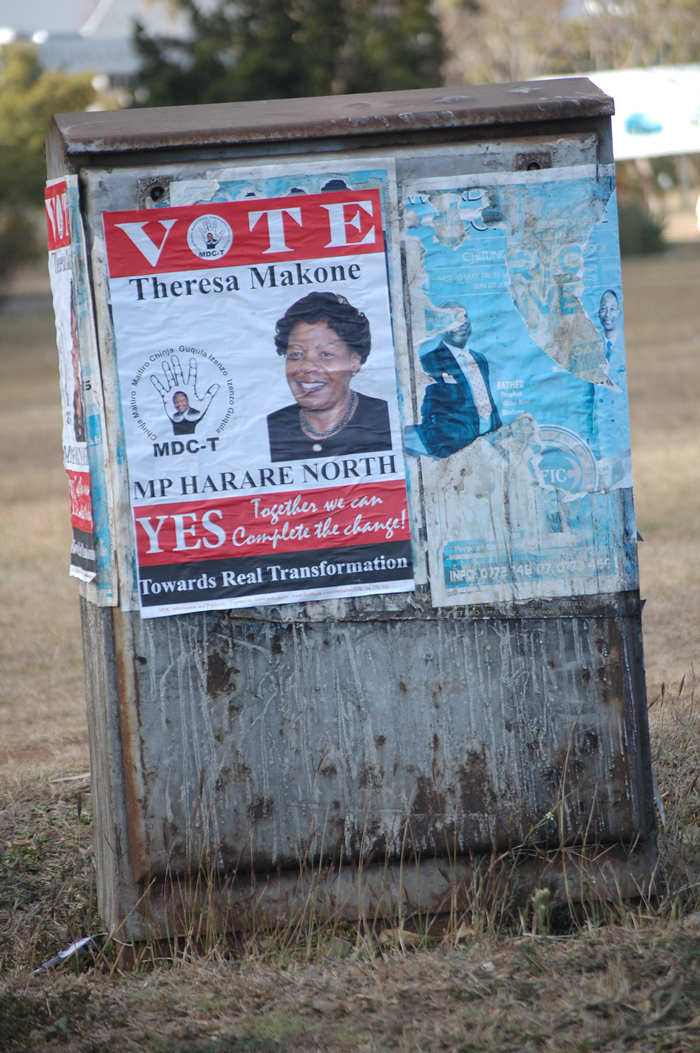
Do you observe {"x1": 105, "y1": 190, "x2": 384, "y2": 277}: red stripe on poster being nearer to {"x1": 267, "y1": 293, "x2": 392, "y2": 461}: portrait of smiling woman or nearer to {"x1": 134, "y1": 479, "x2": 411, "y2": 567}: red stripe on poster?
{"x1": 267, "y1": 293, "x2": 392, "y2": 461}: portrait of smiling woman

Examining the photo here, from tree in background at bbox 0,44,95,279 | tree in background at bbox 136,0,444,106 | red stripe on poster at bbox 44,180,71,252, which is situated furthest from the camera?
tree in background at bbox 0,44,95,279

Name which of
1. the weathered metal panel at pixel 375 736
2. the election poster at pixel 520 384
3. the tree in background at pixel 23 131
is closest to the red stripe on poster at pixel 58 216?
the election poster at pixel 520 384

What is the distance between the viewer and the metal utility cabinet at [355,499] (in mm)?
2838

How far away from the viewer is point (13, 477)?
11430mm

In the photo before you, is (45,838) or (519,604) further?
(45,838)

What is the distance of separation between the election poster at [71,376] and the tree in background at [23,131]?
28.5 metres

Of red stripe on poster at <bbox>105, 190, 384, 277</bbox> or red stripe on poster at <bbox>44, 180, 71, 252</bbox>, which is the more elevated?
red stripe on poster at <bbox>44, 180, 71, 252</bbox>

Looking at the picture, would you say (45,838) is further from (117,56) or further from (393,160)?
(117,56)

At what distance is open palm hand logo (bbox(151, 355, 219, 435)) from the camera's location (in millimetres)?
2863

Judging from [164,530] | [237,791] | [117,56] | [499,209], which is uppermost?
[117,56]

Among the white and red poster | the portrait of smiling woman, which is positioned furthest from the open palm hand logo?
the portrait of smiling woman

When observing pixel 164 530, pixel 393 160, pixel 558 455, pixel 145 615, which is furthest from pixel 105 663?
pixel 393 160

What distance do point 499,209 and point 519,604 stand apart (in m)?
1.01

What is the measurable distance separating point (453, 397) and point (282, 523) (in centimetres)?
54
